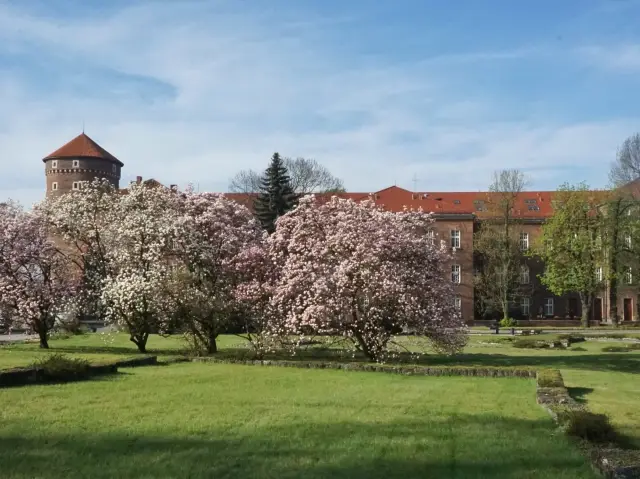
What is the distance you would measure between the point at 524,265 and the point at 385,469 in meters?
71.6

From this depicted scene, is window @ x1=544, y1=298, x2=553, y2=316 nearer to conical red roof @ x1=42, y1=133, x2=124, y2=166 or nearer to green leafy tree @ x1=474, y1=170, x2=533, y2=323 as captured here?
green leafy tree @ x1=474, y1=170, x2=533, y2=323

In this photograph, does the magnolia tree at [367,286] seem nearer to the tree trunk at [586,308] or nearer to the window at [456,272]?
the tree trunk at [586,308]

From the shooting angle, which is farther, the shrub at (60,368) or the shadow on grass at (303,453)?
the shrub at (60,368)

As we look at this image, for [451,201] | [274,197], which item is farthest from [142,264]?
[451,201]

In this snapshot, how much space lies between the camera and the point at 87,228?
3322 cm

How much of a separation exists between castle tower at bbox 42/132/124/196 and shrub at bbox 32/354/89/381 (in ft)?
242

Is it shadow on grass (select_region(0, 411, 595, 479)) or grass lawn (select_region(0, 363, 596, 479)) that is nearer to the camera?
shadow on grass (select_region(0, 411, 595, 479))

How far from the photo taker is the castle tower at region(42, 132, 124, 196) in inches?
3474

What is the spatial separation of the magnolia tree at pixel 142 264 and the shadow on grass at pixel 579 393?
15.6 metres

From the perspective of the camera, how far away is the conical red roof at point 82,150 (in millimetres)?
88875

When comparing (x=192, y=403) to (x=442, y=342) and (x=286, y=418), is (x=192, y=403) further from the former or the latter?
(x=442, y=342)

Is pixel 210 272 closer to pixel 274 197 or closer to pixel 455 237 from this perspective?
pixel 274 197

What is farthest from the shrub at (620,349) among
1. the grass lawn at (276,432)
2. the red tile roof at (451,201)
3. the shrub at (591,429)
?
the red tile roof at (451,201)

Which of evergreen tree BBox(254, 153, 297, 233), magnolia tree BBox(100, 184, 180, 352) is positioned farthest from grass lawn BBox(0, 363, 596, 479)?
evergreen tree BBox(254, 153, 297, 233)
